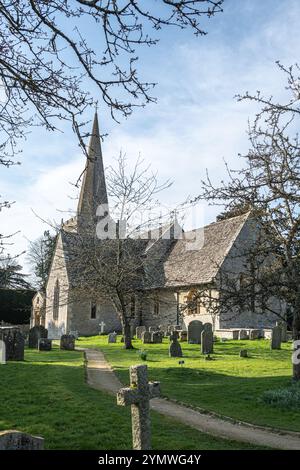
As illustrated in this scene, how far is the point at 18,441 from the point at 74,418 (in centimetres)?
A: 494

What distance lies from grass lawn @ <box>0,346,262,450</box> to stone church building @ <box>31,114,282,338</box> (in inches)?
572

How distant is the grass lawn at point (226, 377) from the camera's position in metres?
10.6

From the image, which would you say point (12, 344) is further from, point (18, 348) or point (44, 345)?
point (44, 345)

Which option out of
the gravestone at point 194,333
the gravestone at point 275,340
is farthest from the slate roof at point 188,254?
the gravestone at point 275,340

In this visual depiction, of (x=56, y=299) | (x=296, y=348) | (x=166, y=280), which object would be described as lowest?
(x=296, y=348)

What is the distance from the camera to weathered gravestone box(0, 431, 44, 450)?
4.14m

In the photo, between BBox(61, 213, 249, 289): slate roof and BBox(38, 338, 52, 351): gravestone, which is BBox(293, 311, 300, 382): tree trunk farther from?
BBox(61, 213, 249, 289): slate roof

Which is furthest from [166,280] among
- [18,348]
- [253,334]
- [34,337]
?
[18,348]

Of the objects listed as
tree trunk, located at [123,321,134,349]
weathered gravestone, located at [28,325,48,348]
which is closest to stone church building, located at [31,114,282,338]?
weathered gravestone, located at [28,325,48,348]

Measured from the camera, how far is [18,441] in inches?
166

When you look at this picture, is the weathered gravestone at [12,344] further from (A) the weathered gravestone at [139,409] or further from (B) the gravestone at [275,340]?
(A) the weathered gravestone at [139,409]
